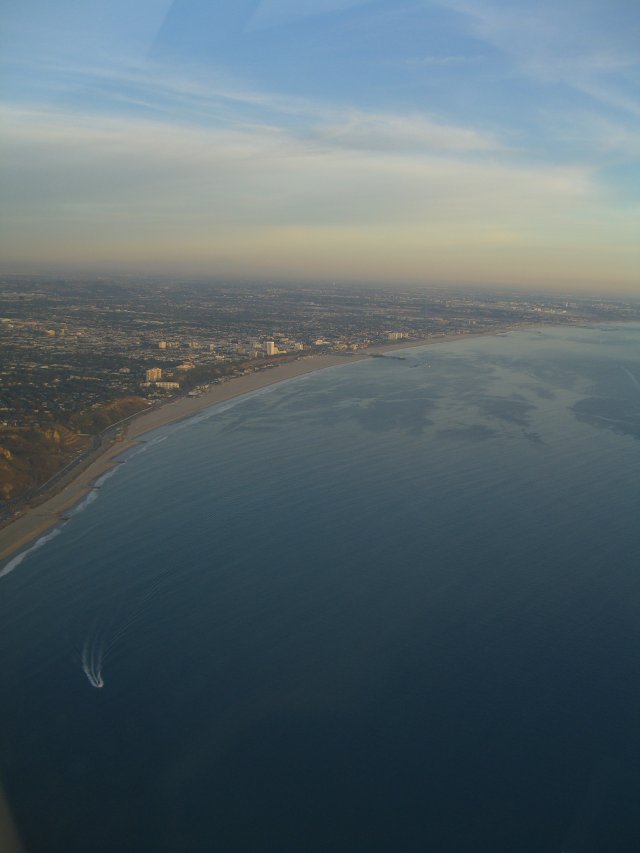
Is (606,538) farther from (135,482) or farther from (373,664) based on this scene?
(135,482)

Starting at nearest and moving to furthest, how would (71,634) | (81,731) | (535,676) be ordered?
(81,731) < (535,676) < (71,634)

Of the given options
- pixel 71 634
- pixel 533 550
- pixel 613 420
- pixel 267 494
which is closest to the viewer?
pixel 71 634

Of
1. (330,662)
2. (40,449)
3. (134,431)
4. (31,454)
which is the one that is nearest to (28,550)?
(31,454)

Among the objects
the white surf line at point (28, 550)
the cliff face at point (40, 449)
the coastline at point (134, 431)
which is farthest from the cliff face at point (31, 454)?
the white surf line at point (28, 550)

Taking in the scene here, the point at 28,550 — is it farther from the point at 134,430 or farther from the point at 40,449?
the point at 134,430

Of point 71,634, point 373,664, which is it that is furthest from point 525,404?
point 71,634

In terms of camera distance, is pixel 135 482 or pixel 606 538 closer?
pixel 606 538

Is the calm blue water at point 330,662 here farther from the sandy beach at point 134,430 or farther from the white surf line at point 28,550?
the sandy beach at point 134,430

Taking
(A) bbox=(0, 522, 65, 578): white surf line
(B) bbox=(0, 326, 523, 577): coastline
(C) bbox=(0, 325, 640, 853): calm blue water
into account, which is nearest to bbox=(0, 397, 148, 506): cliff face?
(B) bbox=(0, 326, 523, 577): coastline
